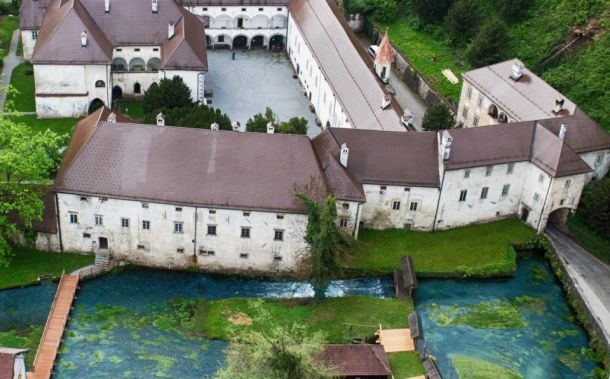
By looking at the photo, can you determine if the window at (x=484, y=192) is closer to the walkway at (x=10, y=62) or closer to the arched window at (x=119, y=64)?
the arched window at (x=119, y=64)

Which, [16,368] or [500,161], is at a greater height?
[500,161]

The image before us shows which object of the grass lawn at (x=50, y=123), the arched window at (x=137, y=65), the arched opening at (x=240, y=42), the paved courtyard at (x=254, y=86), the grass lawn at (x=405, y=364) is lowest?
the grass lawn at (x=405, y=364)

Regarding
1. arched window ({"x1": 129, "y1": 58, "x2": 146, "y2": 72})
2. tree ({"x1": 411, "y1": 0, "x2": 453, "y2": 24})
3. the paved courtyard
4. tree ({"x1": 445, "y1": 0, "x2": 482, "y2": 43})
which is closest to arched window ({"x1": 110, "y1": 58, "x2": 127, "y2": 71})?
arched window ({"x1": 129, "y1": 58, "x2": 146, "y2": 72})

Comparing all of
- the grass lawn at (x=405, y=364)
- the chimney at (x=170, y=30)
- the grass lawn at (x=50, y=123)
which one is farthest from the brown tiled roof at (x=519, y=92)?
the grass lawn at (x=50, y=123)

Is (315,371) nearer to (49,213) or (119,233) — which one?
(119,233)

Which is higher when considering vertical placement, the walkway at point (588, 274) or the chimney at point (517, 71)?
the chimney at point (517, 71)

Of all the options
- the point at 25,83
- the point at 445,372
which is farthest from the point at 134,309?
the point at 25,83
